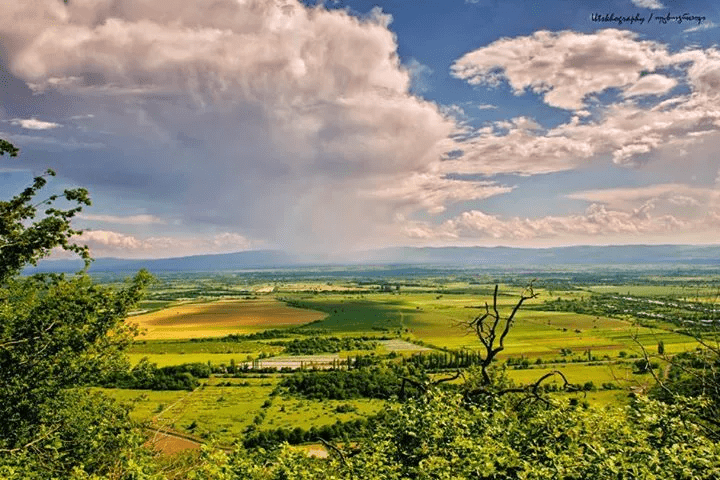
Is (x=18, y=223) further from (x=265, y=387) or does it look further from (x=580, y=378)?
(x=580, y=378)

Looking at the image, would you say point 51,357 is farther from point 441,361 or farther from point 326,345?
point 326,345

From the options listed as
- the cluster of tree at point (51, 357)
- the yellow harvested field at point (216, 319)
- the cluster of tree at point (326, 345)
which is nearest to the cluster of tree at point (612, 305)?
the cluster of tree at point (326, 345)

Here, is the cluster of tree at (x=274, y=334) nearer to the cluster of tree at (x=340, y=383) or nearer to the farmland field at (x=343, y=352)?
the farmland field at (x=343, y=352)

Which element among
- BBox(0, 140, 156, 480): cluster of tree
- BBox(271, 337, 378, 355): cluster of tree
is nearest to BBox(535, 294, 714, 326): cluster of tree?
BBox(271, 337, 378, 355): cluster of tree

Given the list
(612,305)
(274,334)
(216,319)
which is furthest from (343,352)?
(612,305)

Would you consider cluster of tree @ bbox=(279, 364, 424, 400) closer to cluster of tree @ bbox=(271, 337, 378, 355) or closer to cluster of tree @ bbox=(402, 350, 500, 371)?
cluster of tree @ bbox=(402, 350, 500, 371)

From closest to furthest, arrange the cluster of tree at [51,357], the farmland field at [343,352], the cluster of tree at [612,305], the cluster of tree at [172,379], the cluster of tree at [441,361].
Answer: the cluster of tree at [51,357] < the farmland field at [343,352] < the cluster of tree at [172,379] < the cluster of tree at [441,361] < the cluster of tree at [612,305]
